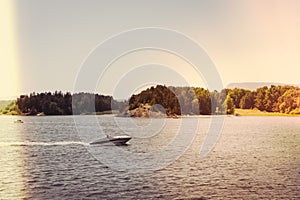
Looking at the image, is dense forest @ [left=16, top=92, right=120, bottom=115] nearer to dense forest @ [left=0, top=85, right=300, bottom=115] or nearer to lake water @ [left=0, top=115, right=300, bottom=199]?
dense forest @ [left=0, top=85, right=300, bottom=115]

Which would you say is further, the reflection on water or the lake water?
the reflection on water

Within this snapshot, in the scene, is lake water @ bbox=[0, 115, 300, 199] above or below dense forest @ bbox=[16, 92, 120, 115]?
below

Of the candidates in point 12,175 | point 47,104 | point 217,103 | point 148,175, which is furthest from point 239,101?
point 12,175

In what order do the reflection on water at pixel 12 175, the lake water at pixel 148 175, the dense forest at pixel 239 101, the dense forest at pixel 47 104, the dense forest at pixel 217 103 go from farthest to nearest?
the dense forest at pixel 47 104 < the dense forest at pixel 217 103 < the dense forest at pixel 239 101 < the reflection on water at pixel 12 175 < the lake water at pixel 148 175

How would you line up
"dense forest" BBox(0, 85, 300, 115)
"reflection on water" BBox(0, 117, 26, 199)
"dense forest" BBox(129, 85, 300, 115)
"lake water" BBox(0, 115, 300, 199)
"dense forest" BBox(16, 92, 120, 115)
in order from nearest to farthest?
1. "lake water" BBox(0, 115, 300, 199)
2. "reflection on water" BBox(0, 117, 26, 199)
3. "dense forest" BBox(129, 85, 300, 115)
4. "dense forest" BBox(0, 85, 300, 115)
5. "dense forest" BBox(16, 92, 120, 115)

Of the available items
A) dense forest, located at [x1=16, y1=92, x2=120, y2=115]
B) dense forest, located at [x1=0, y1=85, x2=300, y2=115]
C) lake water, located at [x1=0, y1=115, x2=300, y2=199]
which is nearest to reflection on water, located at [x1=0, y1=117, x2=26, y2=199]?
lake water, located at [x1=0, y1=115, x2=300, y2=199]

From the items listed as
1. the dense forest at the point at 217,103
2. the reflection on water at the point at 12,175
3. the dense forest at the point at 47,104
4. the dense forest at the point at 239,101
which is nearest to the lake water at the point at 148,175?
the reflection on water at the point at 12,175

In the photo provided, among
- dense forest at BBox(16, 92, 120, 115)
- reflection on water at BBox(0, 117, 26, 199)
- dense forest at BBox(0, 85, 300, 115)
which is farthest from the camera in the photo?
dense forest at BBox(16, 92, 120, 115)

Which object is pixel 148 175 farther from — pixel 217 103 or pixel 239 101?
pixel 239 101

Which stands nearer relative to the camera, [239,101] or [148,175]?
[148,175]

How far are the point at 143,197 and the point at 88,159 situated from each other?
69.6 feet

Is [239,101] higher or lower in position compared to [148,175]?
higher

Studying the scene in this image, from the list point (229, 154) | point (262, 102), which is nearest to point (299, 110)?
point (262, 102)

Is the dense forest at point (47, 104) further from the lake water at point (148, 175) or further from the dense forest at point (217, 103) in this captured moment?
the lake water at point (148, 175)
